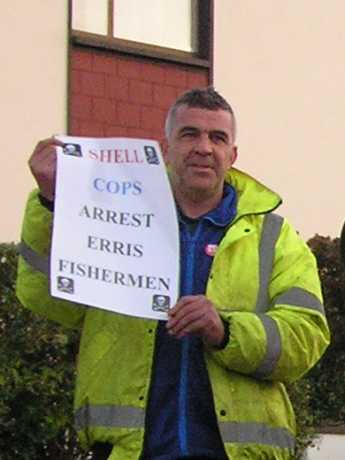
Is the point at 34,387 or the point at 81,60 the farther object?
the point at 81,60

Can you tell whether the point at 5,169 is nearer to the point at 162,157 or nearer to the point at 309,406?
the point at 309,406

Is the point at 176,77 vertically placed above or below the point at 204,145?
above

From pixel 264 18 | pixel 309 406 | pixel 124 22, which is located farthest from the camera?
pixel 264 18

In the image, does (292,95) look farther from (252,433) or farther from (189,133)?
(252,433)

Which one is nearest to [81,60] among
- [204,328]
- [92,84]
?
[92,84]

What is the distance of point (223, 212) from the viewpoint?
15.3 ft

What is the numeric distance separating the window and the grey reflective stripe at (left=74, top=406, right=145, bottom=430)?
8122mm

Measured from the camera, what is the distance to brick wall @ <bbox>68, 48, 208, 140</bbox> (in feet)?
40.9

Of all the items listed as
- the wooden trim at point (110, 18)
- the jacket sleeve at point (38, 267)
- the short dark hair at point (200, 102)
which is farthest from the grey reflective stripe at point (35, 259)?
the wooden trim at point (110, 18)

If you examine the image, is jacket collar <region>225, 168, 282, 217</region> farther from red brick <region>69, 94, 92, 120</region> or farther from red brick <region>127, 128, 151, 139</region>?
red brick <region>127, 128, 151, 139</region>

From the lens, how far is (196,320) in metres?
4.29

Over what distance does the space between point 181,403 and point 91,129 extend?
8.20 meters

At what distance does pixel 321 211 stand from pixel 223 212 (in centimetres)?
1017

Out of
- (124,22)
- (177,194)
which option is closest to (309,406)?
(124,22)
